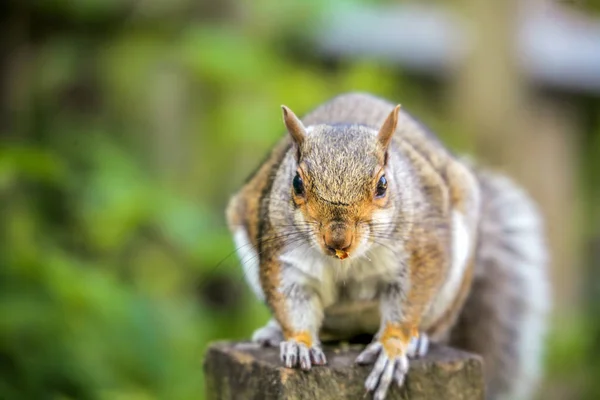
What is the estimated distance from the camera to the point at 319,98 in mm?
3129

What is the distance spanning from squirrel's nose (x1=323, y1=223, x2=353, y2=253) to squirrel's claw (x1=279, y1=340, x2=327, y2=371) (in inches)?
7.3

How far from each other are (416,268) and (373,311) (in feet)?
0.42

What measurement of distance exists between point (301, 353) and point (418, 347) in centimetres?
25

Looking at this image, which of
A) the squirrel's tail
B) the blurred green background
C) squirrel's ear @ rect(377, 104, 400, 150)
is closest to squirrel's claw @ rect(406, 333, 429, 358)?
squirrel's ear @ rect(377, 104, 400, 150)

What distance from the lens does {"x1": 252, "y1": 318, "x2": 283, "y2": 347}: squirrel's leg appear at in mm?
1798

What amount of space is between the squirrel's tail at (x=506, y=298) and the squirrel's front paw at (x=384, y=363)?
2.52 feet

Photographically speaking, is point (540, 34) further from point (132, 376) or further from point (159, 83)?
point (132, 376)

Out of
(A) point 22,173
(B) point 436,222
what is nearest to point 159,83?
(A) point 22,173

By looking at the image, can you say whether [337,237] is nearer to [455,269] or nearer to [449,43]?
[455,269]

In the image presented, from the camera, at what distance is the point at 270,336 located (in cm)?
186

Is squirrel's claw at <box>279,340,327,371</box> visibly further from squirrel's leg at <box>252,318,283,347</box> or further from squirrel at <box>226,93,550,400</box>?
squirrel's leg at <box>252,318,283,347</box>

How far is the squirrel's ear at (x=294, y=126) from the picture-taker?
1664 mm

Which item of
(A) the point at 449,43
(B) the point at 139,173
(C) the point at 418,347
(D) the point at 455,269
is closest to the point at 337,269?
(C) the point at 418,347

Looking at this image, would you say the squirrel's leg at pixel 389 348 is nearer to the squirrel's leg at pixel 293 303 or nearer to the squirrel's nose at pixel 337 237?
the squirrel's leg at pixel 293 303
